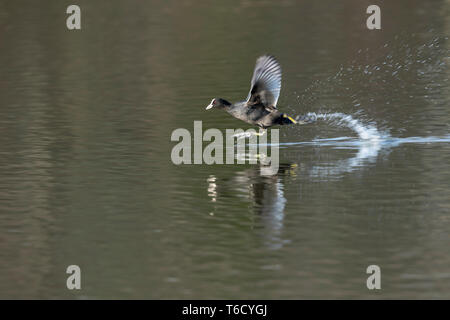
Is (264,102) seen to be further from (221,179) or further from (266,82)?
(221,179)

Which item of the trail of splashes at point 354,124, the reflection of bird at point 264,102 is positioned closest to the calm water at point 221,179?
the trail of splashes at point 354,124

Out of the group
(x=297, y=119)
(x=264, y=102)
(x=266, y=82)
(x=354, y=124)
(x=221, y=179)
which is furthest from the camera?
(x=354, y=124)

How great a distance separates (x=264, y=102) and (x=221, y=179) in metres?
2.17

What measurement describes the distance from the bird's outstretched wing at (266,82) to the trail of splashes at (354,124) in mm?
3023

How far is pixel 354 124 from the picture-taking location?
22.7 meters

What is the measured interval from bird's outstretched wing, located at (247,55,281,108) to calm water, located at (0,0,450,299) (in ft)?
3.90

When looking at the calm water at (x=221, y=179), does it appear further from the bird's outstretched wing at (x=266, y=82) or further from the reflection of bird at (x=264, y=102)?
the bird's outstretched wing at (x=266, y=82)

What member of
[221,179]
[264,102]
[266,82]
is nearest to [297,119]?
[264,102]

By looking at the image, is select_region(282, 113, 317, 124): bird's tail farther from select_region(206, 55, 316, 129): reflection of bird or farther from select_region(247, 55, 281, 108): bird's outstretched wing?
select_region(247, 55, 281, 108): bird's outstretched wing

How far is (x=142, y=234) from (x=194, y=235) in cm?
71

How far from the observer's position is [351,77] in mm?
30109

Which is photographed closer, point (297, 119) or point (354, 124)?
point (297, 119)

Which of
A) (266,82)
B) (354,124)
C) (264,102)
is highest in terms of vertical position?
(266,82)
